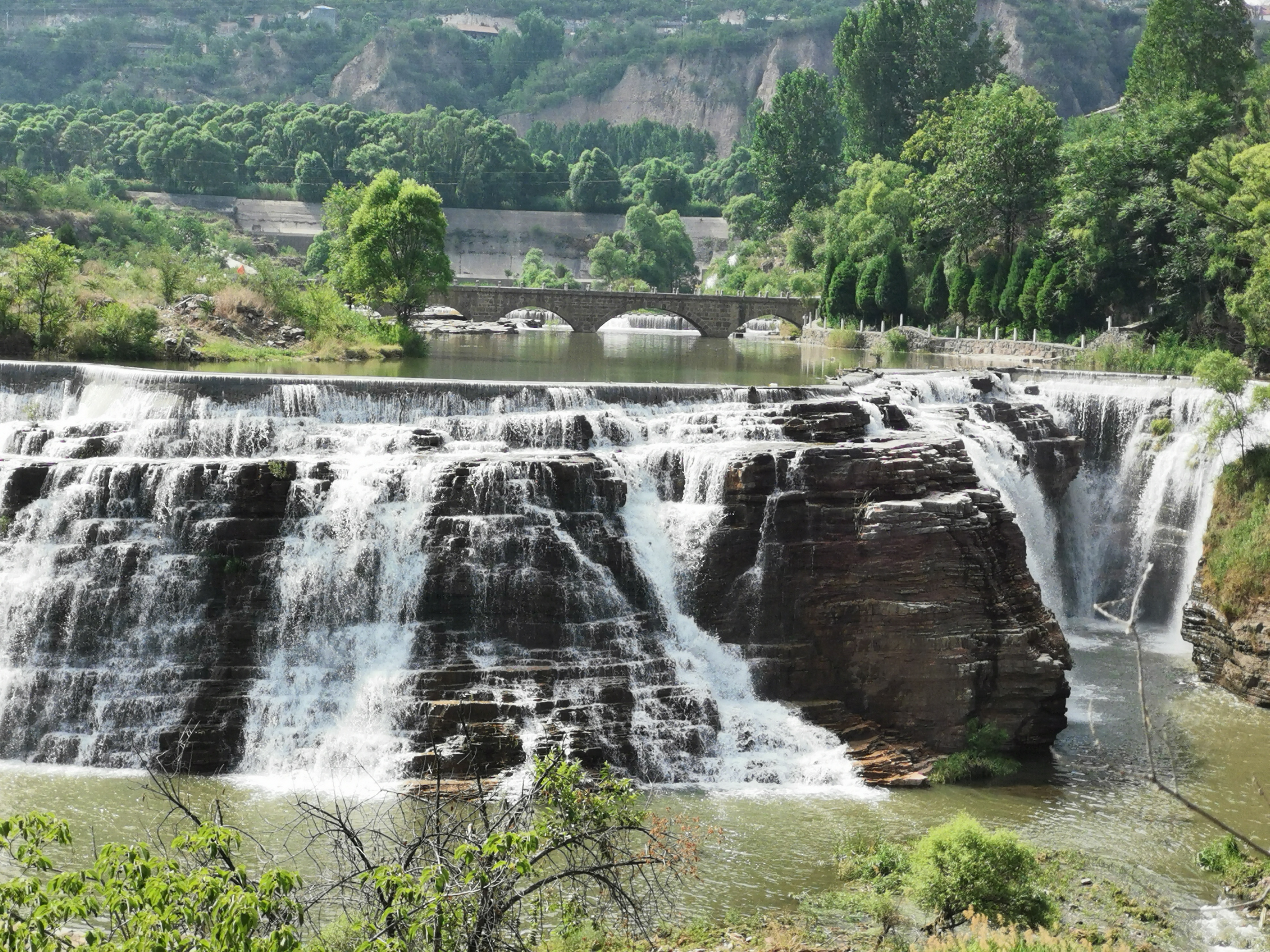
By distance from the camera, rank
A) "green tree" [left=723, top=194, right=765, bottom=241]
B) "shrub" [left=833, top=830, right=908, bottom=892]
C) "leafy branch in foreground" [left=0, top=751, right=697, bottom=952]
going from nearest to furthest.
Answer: "leafy branch in foreground" [left=0, top=751, right=697, bottom=952] → "shrub" [left=833, top=830, right=908, bottom=892] → "green tree" [left=723, top=194, right=765, bottom=241]

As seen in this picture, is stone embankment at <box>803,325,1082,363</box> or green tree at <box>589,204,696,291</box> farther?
green tree at <box>589,204,696,291</box>

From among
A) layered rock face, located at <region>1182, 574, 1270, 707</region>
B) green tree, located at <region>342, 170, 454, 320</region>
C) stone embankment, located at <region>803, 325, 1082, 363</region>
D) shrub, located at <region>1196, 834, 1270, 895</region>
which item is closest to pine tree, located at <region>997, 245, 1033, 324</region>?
stone embankment, located at <region>803, 325, 1082, 363</region>

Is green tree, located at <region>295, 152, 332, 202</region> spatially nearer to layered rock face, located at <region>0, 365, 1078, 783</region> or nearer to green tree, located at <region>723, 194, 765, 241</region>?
green tree, located at <region>723, 194, 765, 241</region>

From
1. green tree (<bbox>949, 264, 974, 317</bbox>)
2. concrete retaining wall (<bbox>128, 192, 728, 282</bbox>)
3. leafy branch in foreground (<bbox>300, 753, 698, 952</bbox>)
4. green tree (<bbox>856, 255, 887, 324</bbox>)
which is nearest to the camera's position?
leafy branch in foreground (<bbox>300, 753, 698, 952</bbox>)

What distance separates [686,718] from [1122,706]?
947cm

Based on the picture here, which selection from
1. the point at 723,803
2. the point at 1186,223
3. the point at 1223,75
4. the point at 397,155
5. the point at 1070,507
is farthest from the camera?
the point at 397,155

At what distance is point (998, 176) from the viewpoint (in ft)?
215

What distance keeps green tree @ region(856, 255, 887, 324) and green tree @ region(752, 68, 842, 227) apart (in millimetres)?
43637

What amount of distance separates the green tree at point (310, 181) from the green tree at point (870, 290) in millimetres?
95498

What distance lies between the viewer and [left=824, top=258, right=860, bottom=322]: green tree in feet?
247

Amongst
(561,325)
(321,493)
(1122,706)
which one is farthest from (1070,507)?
(561,325)

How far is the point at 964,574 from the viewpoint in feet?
89.1

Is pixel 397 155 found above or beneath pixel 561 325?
above

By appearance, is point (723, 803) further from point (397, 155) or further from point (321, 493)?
point (397, 155)
